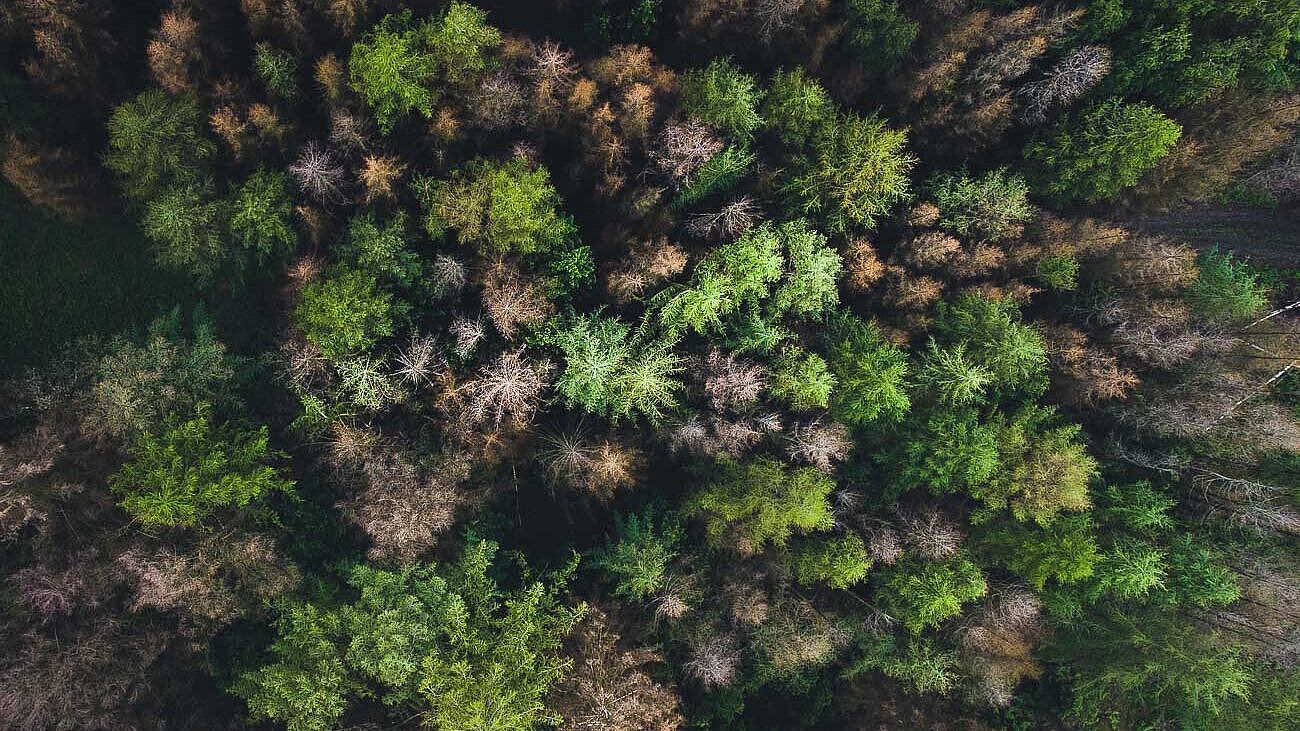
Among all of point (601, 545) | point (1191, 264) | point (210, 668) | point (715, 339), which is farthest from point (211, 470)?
point (1191, 264)

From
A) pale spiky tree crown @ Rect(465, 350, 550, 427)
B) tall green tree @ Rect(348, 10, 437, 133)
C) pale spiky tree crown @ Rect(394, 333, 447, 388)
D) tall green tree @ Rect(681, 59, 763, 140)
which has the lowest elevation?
pale spiky tree crown @ Rect(465, 350, 550, 427)

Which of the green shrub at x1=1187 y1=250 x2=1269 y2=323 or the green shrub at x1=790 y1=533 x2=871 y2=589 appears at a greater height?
the green shrub at x1=1187 y1=250 x2=1269 y2=323

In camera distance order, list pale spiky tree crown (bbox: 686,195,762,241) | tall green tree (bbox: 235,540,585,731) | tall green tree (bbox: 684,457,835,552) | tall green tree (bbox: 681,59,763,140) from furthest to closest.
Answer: pale spiky tree crown (bbox: 686,195,762,241), tall green tree (bbox: 684,457,835,552), tall green tree (bbox: 681,59,763,140), tall green tree (bbox: 235,540,585,731)

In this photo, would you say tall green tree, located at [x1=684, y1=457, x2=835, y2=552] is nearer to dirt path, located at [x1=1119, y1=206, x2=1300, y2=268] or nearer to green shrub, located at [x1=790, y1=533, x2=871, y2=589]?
green shrub, located at [x1=790, y1=533, x2=871, y2=589]

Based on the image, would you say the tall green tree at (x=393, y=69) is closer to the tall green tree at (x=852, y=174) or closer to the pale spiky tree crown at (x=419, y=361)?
the pale spiky tree crown at (x=419, y=361)

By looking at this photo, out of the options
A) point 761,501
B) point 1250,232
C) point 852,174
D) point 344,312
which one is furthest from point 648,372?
point 1250,232

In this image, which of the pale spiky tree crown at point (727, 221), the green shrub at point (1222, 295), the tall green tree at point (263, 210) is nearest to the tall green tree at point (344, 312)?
the tall green tree at point (263, 210)

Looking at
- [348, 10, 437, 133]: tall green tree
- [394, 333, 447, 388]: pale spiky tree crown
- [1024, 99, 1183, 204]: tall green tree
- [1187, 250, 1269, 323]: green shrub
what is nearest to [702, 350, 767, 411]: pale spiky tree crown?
[394, 333, 447, 388]: pale spiky tree crown

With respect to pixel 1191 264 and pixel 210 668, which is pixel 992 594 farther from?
pixel 210 668
